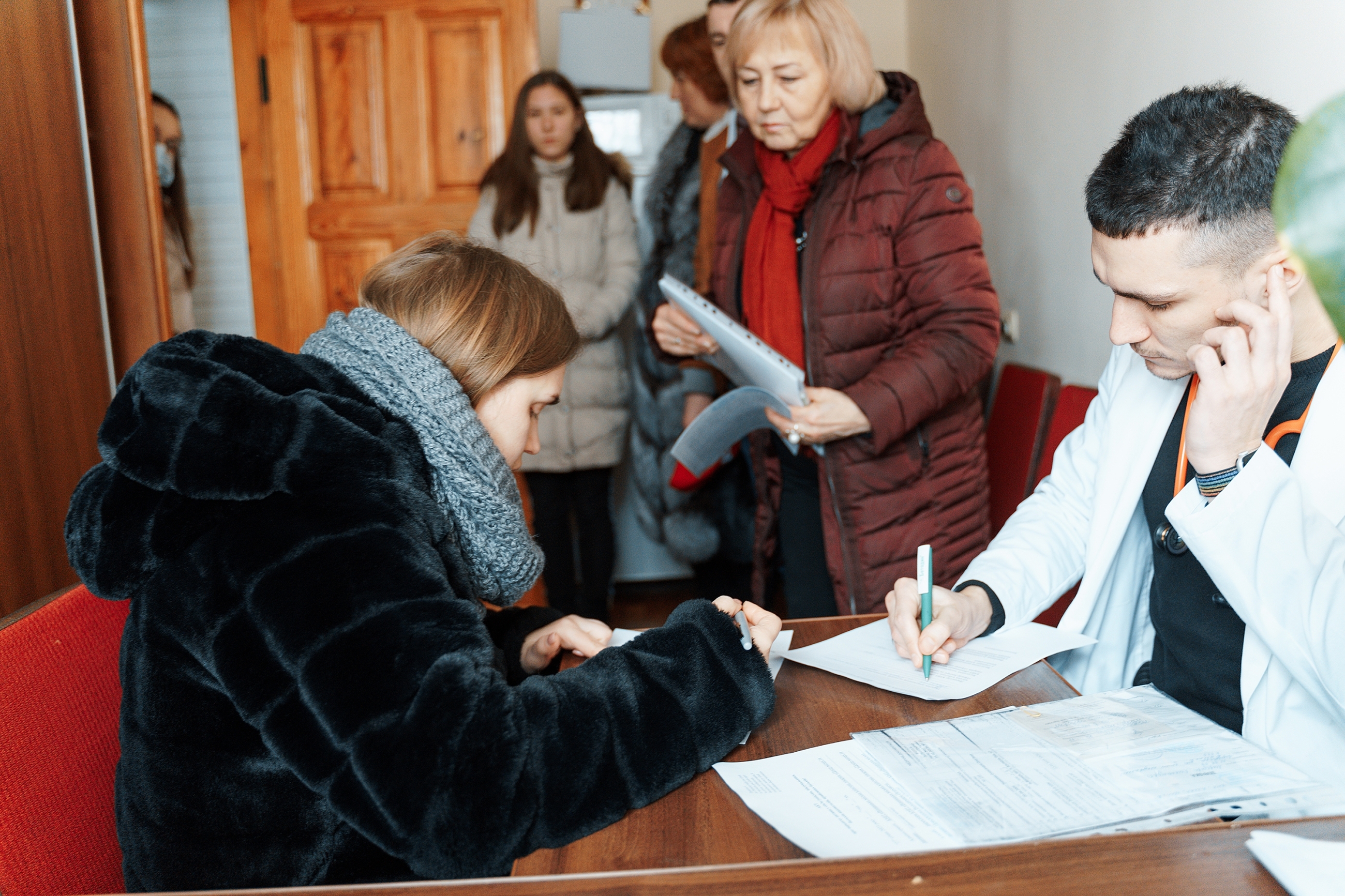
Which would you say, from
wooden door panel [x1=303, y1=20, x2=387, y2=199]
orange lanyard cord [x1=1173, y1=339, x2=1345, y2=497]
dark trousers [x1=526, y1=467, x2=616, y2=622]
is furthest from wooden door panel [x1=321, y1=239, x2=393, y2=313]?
orange lanyard cord [x1=1173, y1=339, x2=1345, y2=497]

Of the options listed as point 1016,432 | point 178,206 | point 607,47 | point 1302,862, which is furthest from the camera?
point 178,206

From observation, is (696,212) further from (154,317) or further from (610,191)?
(154,317)

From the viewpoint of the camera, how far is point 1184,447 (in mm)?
1211

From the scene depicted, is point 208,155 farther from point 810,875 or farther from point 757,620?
point 810,875

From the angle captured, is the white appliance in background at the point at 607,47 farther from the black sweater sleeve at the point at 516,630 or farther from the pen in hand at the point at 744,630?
the pen in hand at the point at 744,630

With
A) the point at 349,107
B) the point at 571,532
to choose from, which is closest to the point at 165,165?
the point at 349,107

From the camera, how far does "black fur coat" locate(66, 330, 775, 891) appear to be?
0.74 metres

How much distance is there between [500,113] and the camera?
11.3 ft

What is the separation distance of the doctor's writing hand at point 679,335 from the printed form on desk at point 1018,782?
3.54ft

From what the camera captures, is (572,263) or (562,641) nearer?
(562,641)

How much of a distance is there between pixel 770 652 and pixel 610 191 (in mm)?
2177

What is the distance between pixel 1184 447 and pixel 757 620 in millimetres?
585

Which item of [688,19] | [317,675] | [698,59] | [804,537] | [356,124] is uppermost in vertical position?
[688,19]

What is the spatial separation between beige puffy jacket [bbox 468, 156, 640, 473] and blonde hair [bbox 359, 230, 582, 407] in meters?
1.87
